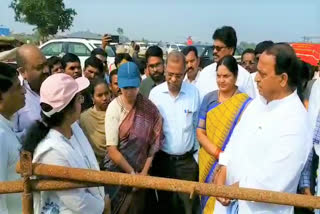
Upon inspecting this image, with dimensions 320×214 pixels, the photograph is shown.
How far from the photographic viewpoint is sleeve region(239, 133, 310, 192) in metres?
2.19

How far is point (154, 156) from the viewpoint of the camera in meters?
3.53

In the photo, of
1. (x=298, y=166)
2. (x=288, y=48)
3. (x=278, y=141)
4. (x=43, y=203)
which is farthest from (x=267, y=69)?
(x=43, y=203)

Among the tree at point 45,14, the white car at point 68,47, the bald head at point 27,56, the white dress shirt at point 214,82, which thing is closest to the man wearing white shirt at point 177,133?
the white dress shirt at point 214,82

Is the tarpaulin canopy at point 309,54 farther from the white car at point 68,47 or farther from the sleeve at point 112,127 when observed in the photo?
the white car at point 68,47

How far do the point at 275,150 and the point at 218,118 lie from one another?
3.44 feet

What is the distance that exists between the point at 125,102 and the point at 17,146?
1247 mm

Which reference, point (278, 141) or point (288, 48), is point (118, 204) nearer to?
point (278, 141)

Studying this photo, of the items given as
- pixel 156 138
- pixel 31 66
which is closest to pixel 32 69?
pixel 31 66

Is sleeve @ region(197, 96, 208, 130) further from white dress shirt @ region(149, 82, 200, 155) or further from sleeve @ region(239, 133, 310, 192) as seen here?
sleeve @ region(239, 133, 310, 192)

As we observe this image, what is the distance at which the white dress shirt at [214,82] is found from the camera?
3795 millimetres

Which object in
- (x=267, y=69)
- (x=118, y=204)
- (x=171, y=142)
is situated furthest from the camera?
(x=171, y=142)

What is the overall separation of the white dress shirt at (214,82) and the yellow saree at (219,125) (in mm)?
595

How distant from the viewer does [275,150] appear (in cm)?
222

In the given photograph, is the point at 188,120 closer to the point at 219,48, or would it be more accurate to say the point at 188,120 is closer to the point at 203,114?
the point at 203,114
